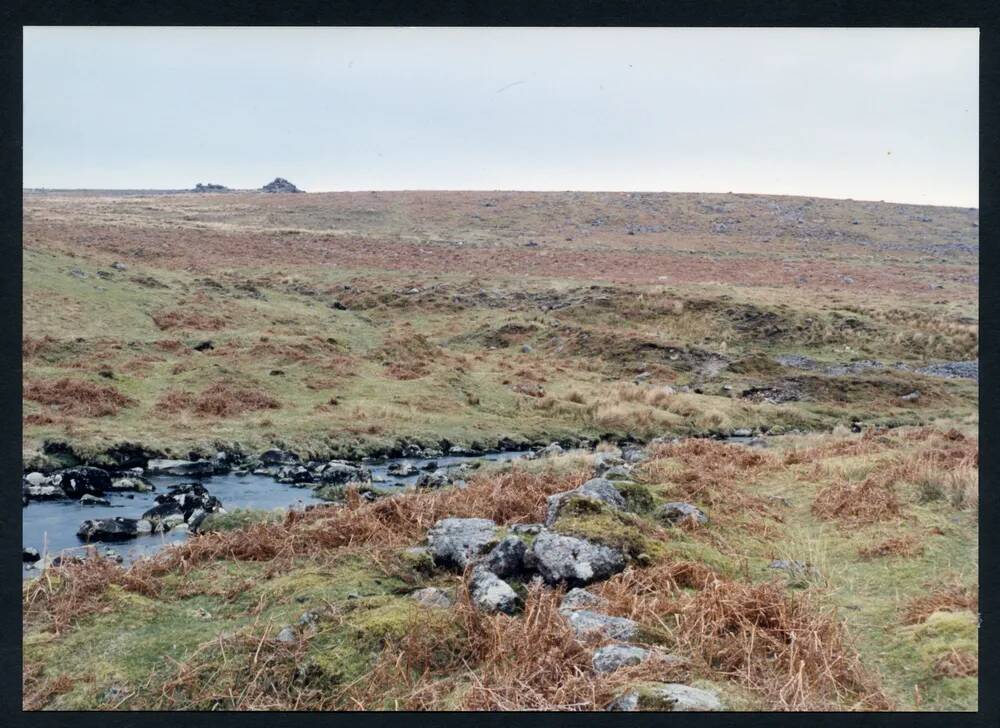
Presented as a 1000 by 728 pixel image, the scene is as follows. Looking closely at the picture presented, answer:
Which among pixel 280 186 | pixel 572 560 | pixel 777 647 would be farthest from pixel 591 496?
pixel 280 186

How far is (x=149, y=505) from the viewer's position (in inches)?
548

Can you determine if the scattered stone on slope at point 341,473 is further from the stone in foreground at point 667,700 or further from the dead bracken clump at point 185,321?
the dead bracken clump at point 185,321

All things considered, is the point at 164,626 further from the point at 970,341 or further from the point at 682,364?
the point at 970,341

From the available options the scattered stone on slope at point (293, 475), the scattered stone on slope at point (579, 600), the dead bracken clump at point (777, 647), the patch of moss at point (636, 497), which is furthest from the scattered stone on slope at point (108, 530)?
the dead bracken clump at point (777, 647)

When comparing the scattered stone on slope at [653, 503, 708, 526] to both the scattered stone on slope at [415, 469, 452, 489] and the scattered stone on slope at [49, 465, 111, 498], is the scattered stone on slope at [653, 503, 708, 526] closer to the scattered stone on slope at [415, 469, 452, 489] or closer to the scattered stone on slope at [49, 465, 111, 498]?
the scattered stone on slope at [415, 469, 452, 489]

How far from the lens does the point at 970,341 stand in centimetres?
3394

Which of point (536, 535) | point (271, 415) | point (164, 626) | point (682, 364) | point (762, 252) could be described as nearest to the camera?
point (164, 626)

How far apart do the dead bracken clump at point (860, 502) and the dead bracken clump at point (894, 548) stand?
100 cm

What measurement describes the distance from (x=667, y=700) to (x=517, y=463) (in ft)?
39.6

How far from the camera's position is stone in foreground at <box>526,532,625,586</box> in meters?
7.29

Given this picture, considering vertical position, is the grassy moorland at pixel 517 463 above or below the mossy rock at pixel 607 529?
below

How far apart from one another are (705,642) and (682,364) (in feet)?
84.6

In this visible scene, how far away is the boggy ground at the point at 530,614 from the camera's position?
570cm
